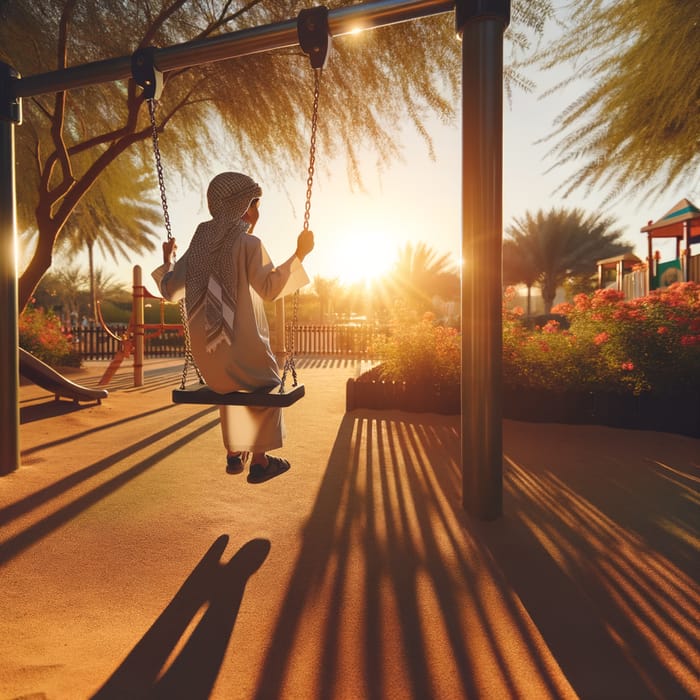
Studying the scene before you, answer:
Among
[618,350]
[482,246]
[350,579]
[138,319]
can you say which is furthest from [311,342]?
[350,579]

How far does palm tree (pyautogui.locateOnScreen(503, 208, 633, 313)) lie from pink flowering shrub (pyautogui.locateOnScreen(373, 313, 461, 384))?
28.2 m

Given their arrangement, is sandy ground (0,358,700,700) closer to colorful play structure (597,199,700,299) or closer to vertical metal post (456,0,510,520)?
vertical metal post (456,0,510,520)

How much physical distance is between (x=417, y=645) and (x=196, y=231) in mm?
2535

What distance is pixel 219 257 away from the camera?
3.10 metres

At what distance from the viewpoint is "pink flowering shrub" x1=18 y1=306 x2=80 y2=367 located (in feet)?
39.3

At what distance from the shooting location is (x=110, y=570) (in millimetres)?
2584

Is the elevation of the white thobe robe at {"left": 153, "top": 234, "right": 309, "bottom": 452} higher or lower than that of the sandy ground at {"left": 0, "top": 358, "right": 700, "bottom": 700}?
higher

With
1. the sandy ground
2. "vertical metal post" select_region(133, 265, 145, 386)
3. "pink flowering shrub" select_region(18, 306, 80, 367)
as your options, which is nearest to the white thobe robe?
the sandy ground

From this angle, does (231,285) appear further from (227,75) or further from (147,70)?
(227,75)

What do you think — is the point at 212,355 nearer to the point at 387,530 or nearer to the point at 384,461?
the point at 387,530

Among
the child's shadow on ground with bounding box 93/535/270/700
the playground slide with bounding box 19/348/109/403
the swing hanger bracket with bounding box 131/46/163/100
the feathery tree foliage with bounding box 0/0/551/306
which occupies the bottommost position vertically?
the child's shadow on ground with bounding box 93/535/270/700

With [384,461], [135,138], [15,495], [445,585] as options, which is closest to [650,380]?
[384,461]

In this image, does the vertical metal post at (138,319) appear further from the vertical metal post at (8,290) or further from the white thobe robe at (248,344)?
the white thobe robe at (248,344)

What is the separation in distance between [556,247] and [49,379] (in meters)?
31.4
